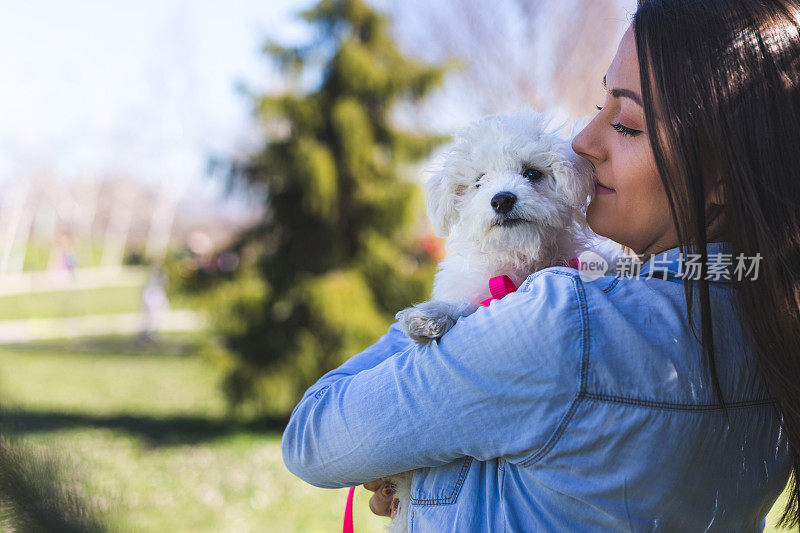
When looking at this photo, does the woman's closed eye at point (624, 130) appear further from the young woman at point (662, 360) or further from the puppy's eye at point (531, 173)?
the puppy's eye at point (531, 173)

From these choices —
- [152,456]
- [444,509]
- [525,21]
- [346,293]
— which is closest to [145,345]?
[152,456]

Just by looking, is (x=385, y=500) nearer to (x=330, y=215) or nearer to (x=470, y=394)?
(x=470, y=394)

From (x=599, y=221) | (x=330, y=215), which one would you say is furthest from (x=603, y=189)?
(x=330, y=215)

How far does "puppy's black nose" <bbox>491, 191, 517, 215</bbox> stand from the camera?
6.53ft

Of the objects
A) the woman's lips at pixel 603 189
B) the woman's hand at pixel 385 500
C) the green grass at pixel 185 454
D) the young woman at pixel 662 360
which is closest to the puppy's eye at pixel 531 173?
the woman's lips at pixel 603 189

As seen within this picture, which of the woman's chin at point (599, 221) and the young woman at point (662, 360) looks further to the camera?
the woman's chin at point (599, 221)

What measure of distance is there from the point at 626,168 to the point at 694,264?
11.3 inches

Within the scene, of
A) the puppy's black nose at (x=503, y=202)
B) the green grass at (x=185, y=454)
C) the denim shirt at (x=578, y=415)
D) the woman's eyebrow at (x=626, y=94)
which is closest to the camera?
the denim shirt at (x=578, y=415)

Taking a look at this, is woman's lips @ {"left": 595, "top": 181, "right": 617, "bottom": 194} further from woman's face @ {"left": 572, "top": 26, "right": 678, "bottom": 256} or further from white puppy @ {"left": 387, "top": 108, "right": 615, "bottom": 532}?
white puppy @ {"left": 387, "top": 108, "right": 615, "bottom": 532}

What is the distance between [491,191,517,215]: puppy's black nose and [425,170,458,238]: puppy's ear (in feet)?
0.96

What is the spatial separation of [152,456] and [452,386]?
7.65 m

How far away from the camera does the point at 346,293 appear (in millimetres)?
8164

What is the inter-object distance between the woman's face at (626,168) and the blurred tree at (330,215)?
6697mm

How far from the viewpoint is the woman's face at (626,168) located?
1.40 metres
